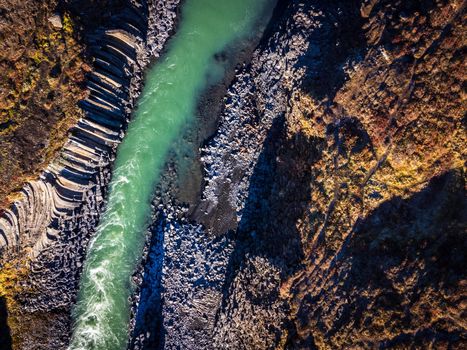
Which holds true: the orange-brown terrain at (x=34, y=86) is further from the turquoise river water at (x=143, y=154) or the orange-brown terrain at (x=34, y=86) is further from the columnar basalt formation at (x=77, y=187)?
the turquoise river water at (x=143, y=154)

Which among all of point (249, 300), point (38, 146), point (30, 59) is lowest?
point (249, 300)

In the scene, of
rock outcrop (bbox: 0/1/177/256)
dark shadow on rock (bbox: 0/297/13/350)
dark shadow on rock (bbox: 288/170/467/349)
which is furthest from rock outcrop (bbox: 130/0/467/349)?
dark shadow on rock (bbox: 0/297/13/350)

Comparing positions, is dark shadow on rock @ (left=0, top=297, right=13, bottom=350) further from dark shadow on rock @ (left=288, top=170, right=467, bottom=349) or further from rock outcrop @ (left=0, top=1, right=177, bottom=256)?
dark shadow on rock @ (left=288, top=170, right=467, bottom=349)

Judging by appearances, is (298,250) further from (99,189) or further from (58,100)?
(58,100)

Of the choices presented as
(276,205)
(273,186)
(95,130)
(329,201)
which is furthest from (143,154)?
(329,201)

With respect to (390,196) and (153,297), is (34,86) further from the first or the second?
(390,196)

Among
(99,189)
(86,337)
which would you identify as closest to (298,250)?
(99,189)

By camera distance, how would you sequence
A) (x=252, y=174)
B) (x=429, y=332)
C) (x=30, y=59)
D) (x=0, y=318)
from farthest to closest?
(x=252, y=174), (x=0, y=318), (x=30, y=59), (x=429, y=332)
